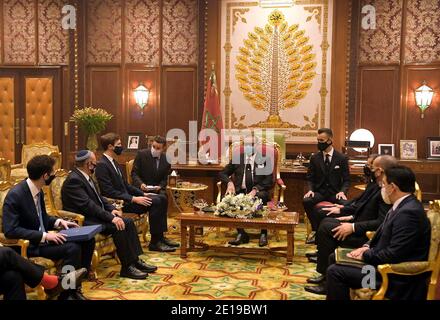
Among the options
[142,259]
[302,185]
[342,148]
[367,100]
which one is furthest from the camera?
[367,100]

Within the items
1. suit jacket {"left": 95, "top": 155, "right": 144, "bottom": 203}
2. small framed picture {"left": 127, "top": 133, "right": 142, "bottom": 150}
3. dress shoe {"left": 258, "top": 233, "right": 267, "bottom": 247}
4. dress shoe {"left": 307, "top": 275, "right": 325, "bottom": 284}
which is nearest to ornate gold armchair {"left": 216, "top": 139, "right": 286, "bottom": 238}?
dress shoe {"left": 258, "top": 233, "right": 267, "bottom": 247}

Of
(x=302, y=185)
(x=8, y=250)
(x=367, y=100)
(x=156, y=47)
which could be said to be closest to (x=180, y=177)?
(x=302, y=185)

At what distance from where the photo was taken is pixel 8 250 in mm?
3391

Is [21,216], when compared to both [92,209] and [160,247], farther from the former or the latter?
[160,247]

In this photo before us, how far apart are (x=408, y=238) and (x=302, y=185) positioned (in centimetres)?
423

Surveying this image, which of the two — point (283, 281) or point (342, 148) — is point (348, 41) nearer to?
point (342, 148)

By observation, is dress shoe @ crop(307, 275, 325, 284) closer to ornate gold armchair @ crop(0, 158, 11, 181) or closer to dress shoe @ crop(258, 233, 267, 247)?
dress shoe @ crop(258, 233, 267, 247)

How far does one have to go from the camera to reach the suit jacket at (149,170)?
21.6 ft

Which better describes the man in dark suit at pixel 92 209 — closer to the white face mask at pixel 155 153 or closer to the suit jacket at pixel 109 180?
the suit jacket at pixel 109 180

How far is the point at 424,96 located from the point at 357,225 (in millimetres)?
4920

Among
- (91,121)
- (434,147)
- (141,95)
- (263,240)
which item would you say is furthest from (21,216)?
(434,147)

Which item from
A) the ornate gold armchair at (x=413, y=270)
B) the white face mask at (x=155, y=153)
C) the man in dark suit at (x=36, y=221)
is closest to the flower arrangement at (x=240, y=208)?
the white face mask at (x=155, y=153)

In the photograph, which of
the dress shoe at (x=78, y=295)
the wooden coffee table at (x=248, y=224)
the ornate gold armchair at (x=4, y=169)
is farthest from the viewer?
the ornate gold armchair at (x=4, y=169)

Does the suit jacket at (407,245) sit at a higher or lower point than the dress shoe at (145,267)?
higher
